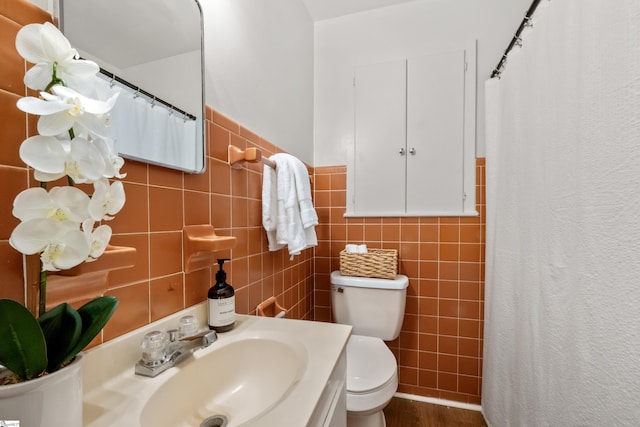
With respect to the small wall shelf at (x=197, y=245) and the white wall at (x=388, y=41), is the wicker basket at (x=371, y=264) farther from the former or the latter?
the small wall shelf at (x=197, y=245)

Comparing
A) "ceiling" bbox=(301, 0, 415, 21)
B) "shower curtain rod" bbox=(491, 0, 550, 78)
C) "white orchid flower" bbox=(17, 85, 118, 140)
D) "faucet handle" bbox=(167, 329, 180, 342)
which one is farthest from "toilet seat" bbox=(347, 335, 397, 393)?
"ceiling" bbox=(301, 0, 415, 21)

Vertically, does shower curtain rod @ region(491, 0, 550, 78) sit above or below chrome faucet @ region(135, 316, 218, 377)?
above

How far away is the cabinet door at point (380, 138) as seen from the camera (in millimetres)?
1668

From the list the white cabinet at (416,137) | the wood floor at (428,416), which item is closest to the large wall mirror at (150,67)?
the white cabinet at (416,137)

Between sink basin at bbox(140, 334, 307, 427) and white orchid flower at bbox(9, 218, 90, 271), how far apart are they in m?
0.33

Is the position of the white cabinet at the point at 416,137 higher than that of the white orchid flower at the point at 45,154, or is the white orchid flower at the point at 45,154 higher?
the white cabinet at the point at 416,137

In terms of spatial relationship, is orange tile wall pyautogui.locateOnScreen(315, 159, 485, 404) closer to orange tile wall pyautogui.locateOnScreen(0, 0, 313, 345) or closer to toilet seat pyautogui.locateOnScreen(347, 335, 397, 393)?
toilet seat pyautogui.locateOnScreen(347, 335, 397, 393)

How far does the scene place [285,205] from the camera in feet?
3.85

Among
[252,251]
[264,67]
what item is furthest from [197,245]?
[264,67]

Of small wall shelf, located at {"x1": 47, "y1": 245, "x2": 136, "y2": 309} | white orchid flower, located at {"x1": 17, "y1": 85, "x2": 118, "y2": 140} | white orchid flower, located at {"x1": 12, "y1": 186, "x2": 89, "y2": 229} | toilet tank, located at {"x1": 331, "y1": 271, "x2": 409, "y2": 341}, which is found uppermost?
white orchid flower, located at {"x1": 17, "y1": 85, "x2": 118, "y2": 140}

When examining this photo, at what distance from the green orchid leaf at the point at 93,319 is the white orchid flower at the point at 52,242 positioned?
0.27 ft

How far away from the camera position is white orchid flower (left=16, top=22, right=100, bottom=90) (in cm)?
33

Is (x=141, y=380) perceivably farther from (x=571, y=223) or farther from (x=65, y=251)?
(x=571, y=223)

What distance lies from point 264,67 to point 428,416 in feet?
6.50
